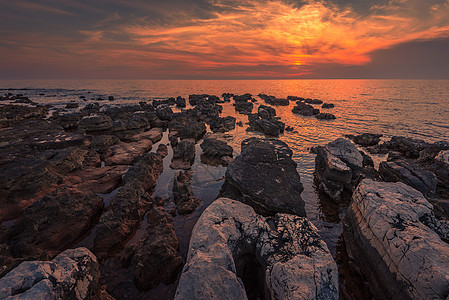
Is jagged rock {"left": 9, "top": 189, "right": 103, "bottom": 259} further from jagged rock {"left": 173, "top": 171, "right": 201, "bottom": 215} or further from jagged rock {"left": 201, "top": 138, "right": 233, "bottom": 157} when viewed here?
jagged rock {"left": 201, "top": 138, "right": 233, "bottom": 157}

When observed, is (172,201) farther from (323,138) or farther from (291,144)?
(323,138)

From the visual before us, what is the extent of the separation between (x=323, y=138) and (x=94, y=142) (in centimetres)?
2996

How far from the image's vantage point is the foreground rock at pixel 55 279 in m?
4.45

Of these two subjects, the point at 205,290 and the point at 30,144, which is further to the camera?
the point at 30,144

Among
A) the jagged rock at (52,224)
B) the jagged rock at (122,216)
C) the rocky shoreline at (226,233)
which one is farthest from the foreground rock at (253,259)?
the jagged rock at (52,224)

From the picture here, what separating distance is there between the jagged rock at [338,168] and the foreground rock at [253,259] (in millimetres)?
6591

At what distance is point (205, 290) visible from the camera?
15.4ft

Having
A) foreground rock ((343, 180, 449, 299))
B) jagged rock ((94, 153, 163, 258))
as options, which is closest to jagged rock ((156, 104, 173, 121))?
jagged rock ((94, 153, 163, 258))

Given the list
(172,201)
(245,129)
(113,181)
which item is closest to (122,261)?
(172,201)

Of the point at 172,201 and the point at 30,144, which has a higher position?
the point at 30,144

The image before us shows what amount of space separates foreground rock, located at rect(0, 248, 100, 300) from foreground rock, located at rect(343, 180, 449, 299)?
905cm

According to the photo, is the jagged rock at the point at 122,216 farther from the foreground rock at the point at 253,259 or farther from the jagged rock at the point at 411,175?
the jagged rock at the point at 411,175

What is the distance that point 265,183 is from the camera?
10297 millimetres

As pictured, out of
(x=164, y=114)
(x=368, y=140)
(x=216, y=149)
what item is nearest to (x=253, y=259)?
(x=216, y=149)
